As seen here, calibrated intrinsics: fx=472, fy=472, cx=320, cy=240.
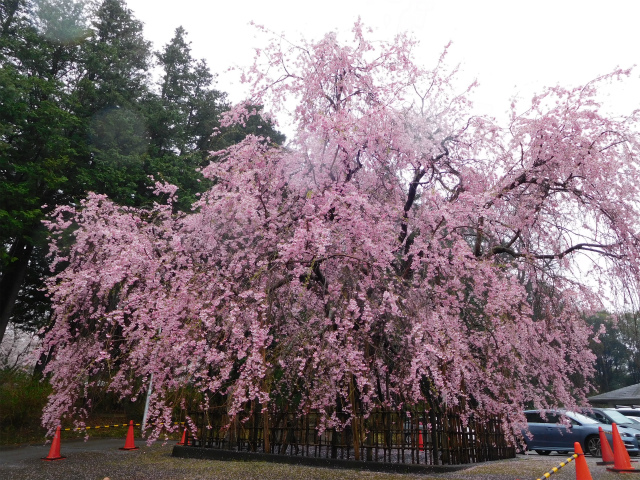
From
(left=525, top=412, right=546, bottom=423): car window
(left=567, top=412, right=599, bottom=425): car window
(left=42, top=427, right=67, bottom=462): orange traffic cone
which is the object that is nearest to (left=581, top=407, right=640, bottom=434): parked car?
(left=567, top=412, right=599, bottom=425): car window

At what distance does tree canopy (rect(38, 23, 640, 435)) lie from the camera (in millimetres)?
7250

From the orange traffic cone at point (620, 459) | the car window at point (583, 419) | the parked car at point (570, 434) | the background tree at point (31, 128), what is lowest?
the orange traffic cone at point (620, 459)

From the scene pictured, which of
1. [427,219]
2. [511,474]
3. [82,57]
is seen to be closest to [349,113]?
[427,219]

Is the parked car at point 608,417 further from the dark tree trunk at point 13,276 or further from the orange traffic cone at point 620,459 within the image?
the dark tree trunk at point 13,276

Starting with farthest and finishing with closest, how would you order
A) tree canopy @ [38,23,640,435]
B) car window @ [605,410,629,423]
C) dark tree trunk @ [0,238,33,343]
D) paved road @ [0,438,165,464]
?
dark tree trunk @ [0,238,33,343] < car window @ [605,410,629,423] < paved road @ [0,438,165,464] < tree canopy @ [38,23,640,435]

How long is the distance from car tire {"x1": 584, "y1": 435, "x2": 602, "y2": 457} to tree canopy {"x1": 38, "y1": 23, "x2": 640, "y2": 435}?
4.03 metres

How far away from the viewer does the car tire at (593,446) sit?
1288 cm

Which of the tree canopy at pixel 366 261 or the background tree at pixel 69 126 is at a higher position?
the background tree at pixel 69 126

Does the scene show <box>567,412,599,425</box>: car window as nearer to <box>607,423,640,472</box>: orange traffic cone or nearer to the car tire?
the car tire

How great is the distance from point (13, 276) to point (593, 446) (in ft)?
A: 71.4

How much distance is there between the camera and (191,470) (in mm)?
8703

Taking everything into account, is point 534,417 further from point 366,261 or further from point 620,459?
point 366,261

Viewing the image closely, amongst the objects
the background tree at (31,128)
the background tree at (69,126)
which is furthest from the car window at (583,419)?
the background tree at (31,128)

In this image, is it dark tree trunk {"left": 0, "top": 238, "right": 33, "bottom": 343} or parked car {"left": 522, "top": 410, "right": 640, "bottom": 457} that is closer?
parked car {"left": 522, "top": 410, "right": 640, "bottom": 457}
